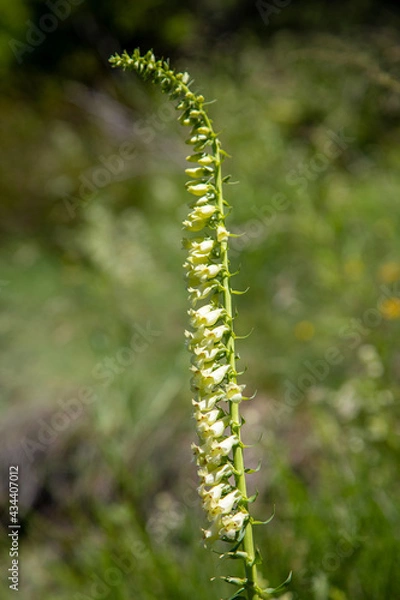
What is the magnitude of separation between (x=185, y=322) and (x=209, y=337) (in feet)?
10.1

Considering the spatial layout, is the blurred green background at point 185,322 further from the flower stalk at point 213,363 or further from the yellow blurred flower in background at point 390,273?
the flower stalk at point 213,363

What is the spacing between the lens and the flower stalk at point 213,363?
3.90 feet

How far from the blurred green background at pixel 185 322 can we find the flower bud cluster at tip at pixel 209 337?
2.15ft

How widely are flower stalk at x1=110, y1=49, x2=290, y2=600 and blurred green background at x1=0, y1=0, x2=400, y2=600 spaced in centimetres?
62

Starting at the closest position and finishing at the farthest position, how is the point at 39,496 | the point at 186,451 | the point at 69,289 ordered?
the point at 186,451
the point at 39,496
the point at 69,289

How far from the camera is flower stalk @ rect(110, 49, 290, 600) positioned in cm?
119

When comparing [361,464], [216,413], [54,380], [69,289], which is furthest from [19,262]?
[216,413]

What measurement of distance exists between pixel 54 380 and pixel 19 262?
177cm

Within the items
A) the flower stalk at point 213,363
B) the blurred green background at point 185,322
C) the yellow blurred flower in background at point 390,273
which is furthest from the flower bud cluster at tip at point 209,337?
the yellow blurred flower in background at point 390,273

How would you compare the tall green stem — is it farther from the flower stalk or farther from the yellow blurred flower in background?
the yellow blurred flower in background

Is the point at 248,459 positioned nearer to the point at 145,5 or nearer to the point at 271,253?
the point at 271,253

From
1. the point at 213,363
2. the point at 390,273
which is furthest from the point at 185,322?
the point at 213,363

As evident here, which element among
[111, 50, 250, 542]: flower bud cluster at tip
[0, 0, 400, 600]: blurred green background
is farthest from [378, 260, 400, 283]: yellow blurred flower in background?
[111, 50, 250, 542]: flower bud cluster at tip

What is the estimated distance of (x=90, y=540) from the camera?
2.56 meters
